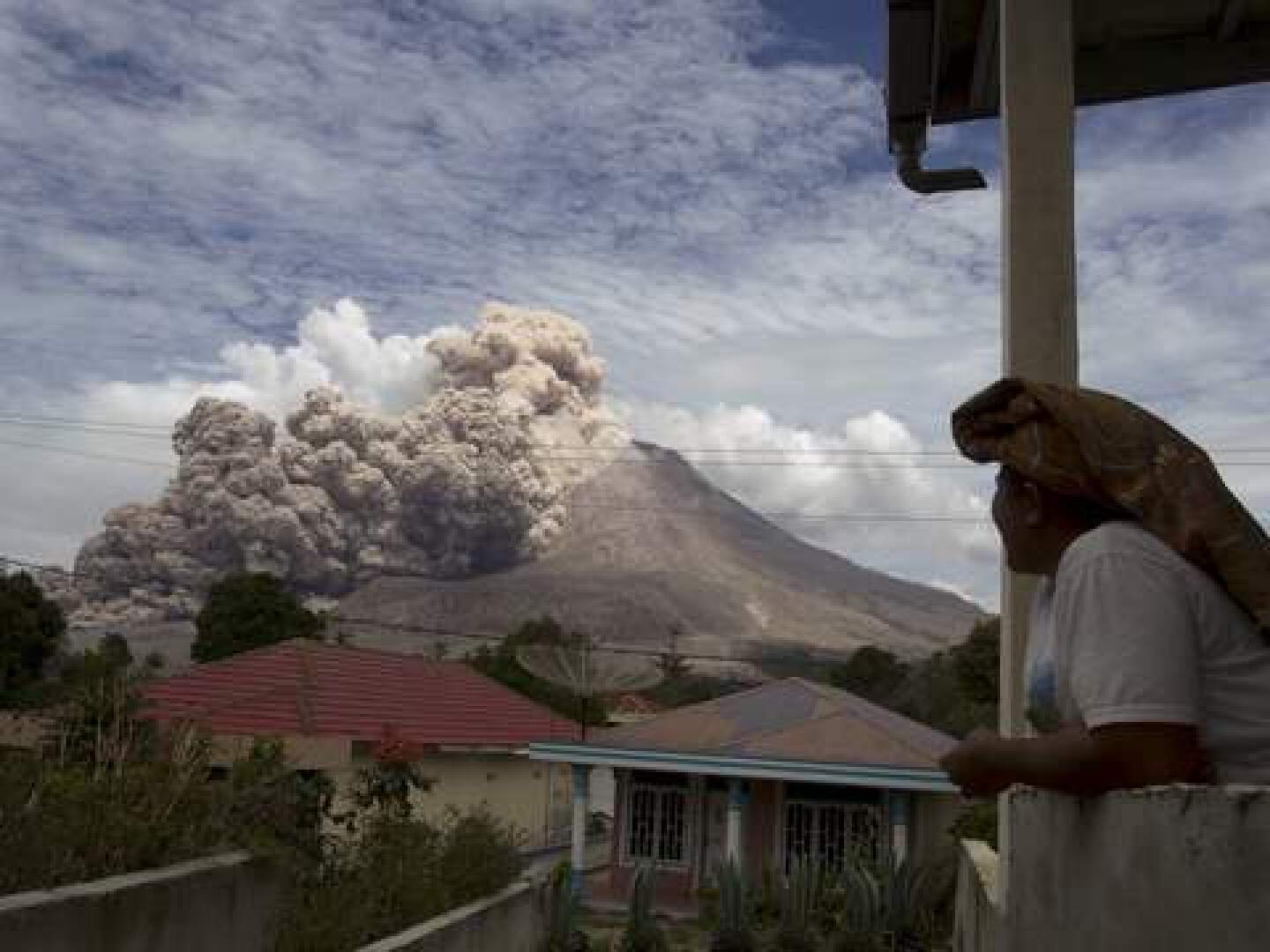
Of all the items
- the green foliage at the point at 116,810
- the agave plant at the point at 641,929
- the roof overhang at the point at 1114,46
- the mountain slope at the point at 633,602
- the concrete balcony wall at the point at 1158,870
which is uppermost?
the mountain slope at the point at 633,602

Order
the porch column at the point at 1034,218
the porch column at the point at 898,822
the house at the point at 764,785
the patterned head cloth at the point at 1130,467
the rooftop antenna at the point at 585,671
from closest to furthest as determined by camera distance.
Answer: the patterned head cloth at the point at 1130,467, the porch column at the point at 1034,218, the house at the point at 764,785, the porch column at the point at 898,822, the rooftop antenna at the point at 585,671

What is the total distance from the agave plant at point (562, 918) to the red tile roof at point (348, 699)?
5617mm

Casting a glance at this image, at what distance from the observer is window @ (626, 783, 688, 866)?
2214cm

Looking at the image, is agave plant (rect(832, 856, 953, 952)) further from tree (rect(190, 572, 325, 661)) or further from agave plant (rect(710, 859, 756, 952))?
tree (rect(190, 572, 325, 661))

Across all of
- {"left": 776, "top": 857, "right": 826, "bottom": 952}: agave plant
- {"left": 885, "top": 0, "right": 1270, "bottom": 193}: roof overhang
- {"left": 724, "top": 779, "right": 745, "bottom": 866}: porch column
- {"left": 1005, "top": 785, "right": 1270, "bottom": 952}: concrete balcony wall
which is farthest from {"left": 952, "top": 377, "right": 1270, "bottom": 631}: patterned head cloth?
{"left": 724, "top": 779, "right": 745, "bottom": 866}: porch column

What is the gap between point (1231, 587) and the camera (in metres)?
1.37

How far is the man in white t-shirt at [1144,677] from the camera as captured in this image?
1279mm

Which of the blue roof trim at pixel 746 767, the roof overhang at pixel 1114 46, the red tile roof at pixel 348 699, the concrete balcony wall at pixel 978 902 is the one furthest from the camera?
the red tile roof at pixel 348 699

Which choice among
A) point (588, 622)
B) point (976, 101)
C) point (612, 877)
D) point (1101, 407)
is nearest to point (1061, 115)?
point (976, 101)

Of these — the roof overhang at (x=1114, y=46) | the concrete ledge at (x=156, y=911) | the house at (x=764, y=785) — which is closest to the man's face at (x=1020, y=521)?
the concrete ledge at (x=156, y=911)

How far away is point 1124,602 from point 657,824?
21.8m

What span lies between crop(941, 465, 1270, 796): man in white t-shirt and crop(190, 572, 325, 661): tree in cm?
4988

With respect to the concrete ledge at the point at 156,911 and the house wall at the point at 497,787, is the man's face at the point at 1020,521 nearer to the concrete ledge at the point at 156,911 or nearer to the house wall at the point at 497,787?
the concrete ledge at the point at 156,911

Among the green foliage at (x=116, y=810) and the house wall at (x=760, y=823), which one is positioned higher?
the green foliage at (x=116, y=810)
